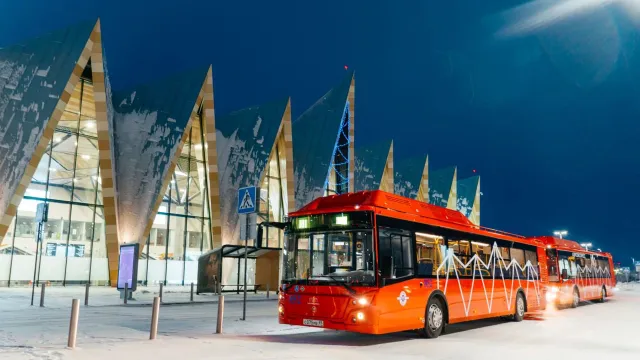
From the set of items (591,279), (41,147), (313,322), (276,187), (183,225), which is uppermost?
(276,187)

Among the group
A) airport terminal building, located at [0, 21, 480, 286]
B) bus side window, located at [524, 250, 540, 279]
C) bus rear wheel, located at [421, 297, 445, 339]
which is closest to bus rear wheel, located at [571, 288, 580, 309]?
bus side window, located at [524, 250, 540, 279]

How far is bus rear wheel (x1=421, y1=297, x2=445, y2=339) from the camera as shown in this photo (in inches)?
428

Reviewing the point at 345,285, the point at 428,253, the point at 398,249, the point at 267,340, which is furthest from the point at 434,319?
the point at 267,340

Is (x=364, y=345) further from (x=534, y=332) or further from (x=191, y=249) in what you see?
(x=191, y=249)

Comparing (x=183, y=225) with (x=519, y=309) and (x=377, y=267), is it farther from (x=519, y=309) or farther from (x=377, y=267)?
(x=377, y=267)

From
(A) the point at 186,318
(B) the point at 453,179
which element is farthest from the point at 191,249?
(B) the point at 453,179

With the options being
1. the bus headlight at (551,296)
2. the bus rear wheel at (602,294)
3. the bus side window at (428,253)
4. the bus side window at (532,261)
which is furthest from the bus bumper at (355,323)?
the bus rear wheel at (602,294)

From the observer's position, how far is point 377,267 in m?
9.62

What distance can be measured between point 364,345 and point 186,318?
232 inches

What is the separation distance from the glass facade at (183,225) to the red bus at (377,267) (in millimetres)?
21100

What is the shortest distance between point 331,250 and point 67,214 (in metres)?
20.8

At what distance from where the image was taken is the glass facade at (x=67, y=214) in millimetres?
25312

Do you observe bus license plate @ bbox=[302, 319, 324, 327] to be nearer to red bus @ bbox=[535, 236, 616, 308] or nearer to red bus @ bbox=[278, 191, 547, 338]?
red bus @ bbox=[278, 191, 547, 338]

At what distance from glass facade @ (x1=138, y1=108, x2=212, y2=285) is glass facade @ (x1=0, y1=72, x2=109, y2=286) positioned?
2941 mm
